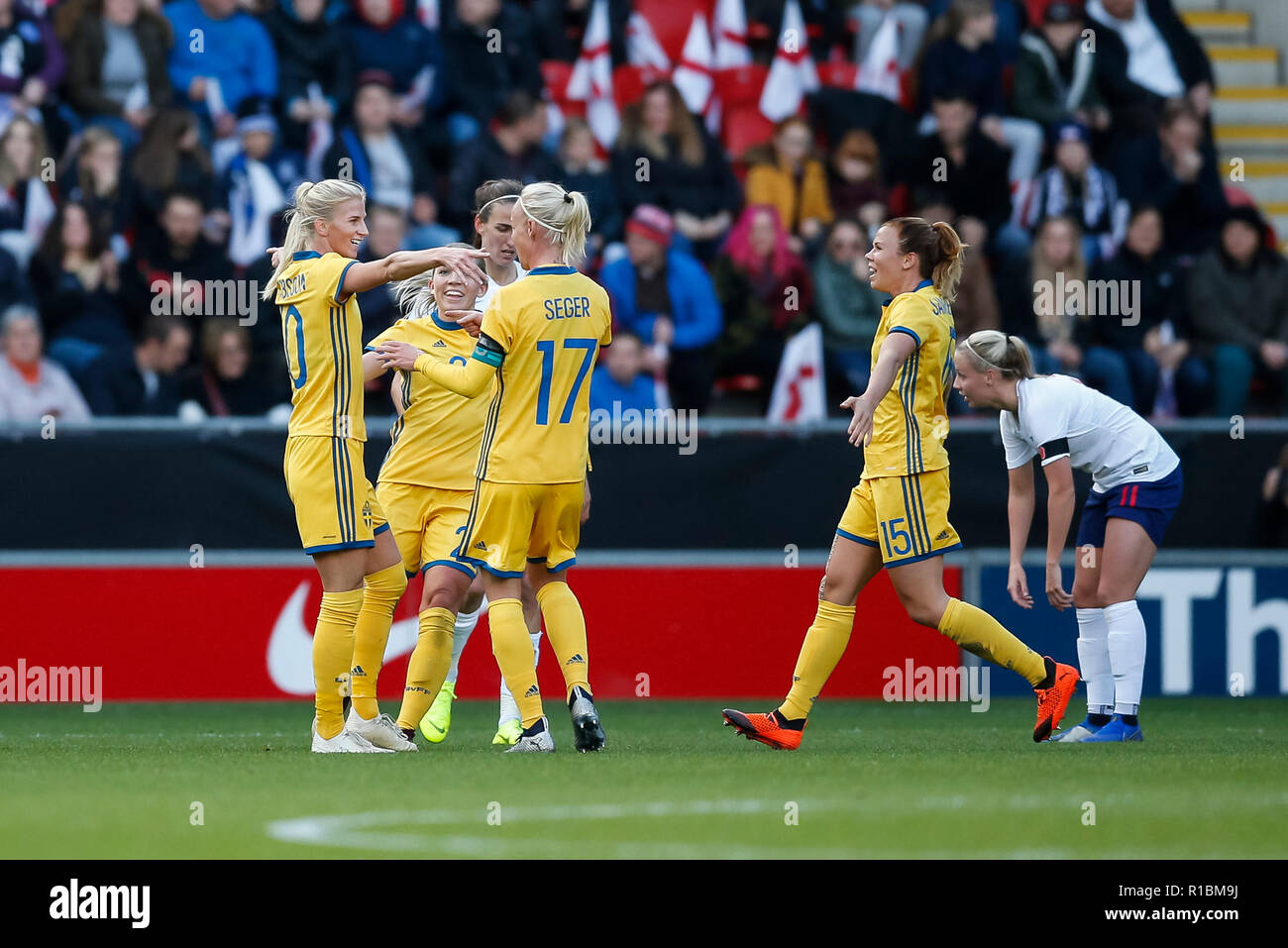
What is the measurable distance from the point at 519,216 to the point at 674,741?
2.34 m

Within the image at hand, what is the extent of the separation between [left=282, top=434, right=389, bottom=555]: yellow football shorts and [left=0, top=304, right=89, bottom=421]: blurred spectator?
4810mm

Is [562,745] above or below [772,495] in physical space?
below

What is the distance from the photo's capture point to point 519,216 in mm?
7320

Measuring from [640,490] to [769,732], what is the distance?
352 cm

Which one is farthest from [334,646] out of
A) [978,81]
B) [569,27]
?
[978,81]

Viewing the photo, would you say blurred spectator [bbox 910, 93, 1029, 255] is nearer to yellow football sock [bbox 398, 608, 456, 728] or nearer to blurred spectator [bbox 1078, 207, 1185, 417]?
blurred spectator [bbox 1078, 207, 1185, 417]

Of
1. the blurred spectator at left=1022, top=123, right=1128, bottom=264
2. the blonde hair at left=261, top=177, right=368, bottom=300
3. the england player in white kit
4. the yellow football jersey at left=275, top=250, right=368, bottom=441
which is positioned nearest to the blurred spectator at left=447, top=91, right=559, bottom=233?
the blurred spectator at left=1022, top=123, right=1128, bottom=264

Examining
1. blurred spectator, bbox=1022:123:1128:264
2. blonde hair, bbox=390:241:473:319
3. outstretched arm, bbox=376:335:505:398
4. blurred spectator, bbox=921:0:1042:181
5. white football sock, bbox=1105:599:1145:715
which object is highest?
blurred spectator, bbox=921:0:1042:181

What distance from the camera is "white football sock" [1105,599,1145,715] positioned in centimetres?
811

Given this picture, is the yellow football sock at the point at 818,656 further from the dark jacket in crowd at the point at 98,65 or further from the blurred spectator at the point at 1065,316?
the dark jacket in crowd at the point at 98,65

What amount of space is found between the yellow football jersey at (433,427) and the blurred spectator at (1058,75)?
7.87 m

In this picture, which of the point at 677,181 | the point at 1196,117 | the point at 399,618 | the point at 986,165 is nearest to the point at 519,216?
the point at 399,618

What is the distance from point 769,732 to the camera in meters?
7.61
